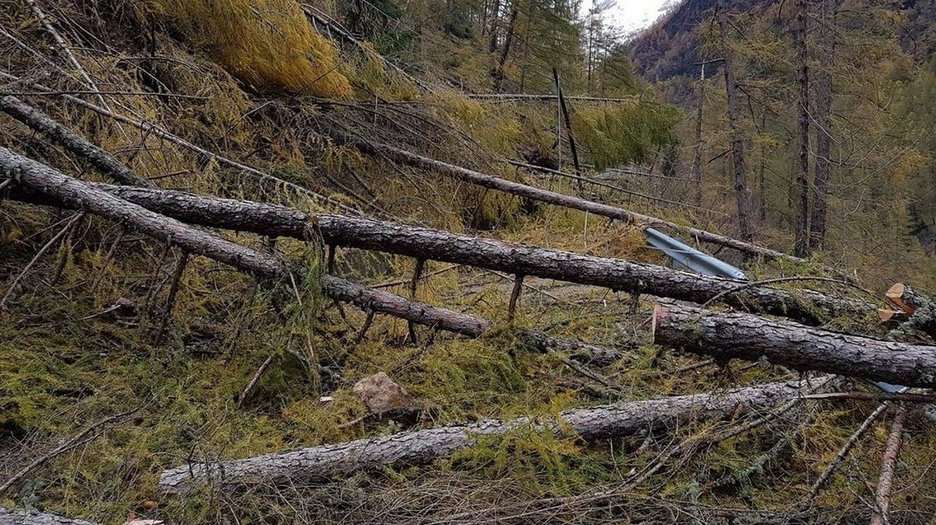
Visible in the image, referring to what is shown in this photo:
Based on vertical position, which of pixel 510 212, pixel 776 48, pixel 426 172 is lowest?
pixel 510 212

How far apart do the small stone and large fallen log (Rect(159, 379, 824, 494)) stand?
1.04ft

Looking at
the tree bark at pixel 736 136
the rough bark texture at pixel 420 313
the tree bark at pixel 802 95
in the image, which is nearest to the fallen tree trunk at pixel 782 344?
the rough bark texture at pixel 420 313

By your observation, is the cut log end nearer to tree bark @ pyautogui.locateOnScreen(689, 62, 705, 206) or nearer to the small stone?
the small stone

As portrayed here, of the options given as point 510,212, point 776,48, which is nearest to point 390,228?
point 510,212

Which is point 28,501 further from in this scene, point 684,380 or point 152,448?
point 684,380

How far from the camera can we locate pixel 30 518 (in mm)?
1788

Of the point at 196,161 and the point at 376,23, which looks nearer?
the point at 196,161

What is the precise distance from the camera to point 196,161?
13.8ft

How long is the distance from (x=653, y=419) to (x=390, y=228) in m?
1.66

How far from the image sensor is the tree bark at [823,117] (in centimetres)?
1048

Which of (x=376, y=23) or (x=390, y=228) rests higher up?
(x=376, y=23)

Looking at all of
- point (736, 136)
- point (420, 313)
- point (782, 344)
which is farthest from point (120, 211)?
point (736, 136)

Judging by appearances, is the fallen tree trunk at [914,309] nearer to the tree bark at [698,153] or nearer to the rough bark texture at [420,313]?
the rough bark texture at [420,313]

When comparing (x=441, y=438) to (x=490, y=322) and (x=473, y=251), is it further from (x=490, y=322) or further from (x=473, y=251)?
(x=473, y=251)
